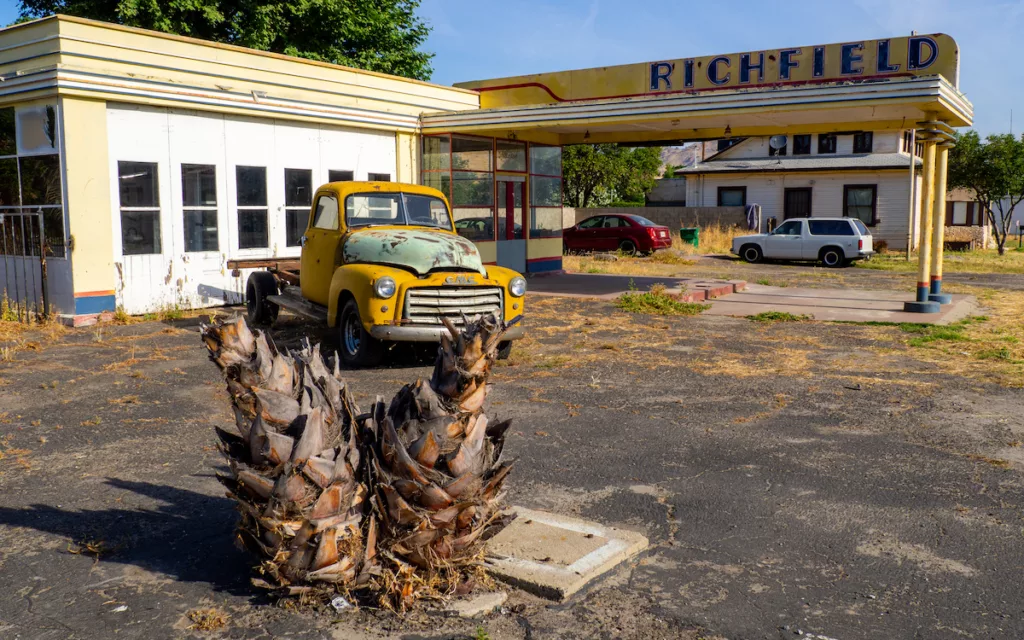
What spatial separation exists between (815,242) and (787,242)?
0.93m

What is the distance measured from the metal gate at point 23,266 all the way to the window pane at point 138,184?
1.29m

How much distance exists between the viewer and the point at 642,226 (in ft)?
98.5

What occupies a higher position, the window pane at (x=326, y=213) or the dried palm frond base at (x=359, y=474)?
the window pane at (x=326, y=213)

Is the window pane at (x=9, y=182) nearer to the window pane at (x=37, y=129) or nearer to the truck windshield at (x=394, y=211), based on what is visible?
the window pane at (x=37, y=129)

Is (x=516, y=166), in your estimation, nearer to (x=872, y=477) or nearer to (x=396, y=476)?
(x=872, y=477)

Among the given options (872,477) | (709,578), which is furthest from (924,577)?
(872,477)

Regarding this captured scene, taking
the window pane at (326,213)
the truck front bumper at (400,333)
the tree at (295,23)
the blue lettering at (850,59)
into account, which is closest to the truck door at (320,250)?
the window pane at (326,213)

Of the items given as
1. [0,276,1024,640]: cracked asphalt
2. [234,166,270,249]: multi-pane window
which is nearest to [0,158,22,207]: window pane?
[234,166,270,249]: multi-pane window

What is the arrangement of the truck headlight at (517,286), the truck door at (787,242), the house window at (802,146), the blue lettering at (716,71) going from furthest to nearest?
1. the house window at (802,146)
2. the truck door at (787,242)
3. the blue lettering at (716,71)
4. the truck headlight at (517,286)

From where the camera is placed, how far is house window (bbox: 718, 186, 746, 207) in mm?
40406

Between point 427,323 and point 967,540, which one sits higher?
point 427,323

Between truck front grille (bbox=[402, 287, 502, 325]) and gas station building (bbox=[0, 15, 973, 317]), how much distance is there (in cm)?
658

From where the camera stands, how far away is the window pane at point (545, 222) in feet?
71.6

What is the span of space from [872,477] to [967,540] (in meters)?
1.15
